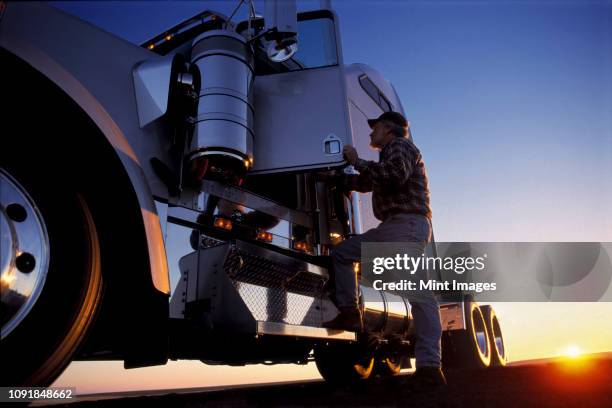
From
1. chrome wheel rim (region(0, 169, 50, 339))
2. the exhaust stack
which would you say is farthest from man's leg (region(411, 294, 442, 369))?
chrome wheel rim (region(0, 169, 50, 339))

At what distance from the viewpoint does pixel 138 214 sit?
1983 millimetres

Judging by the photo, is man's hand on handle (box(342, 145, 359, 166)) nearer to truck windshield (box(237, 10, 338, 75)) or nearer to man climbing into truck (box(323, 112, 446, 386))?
man climbing into truck (box(323, 112, 446, 386))

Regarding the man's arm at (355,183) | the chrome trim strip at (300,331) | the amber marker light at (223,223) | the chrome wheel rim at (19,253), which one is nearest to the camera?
the chrome wheel rim at (19,253)

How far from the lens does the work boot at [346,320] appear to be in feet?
10.2

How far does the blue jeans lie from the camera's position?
298cm

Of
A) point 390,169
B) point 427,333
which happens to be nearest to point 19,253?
point 390,169

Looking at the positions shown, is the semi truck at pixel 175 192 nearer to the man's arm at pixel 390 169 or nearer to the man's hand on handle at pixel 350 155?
the man's hand on handle at pixel 350 155

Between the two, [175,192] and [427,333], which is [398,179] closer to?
[427,333]

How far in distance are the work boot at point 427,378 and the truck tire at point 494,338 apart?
4630mm

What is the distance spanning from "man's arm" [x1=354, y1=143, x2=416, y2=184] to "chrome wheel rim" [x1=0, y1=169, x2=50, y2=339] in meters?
1.88

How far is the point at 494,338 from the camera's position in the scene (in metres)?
7.29

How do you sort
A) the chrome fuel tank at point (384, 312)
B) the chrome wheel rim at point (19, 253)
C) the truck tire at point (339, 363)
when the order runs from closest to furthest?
1. the chrome wheel rim at point (19, 253)
2. the chrome fuel tank at point (384, 312)
3. the truck tire at point (339, 363)

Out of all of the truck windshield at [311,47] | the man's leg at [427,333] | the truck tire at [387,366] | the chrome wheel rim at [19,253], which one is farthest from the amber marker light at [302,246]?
the truck tire at [387,366]

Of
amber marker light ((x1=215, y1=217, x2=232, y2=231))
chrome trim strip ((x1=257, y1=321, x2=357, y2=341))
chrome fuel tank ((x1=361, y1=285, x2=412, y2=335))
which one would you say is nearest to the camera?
chrome trim strip ((x1=257, y1=321, x2=357, y2=341))
